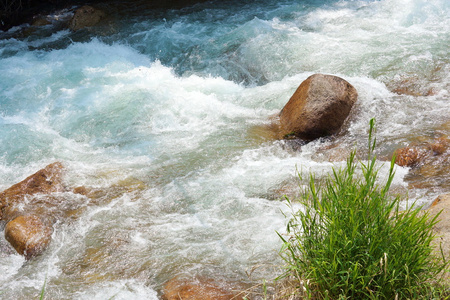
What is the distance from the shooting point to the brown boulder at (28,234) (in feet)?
12.0

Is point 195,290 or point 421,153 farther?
point 421,153

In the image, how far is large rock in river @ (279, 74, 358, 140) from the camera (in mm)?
5121

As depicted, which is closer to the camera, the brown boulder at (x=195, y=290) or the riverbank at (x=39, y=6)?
the brown boulder at (x=195, y=290)

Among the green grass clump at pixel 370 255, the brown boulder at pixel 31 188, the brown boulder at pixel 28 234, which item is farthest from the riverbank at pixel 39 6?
the green grass clump at pixel 370 255

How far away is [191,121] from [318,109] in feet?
5.79

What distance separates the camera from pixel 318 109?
5.14m

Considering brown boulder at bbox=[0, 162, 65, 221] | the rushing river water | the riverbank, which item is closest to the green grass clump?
the rushing river water

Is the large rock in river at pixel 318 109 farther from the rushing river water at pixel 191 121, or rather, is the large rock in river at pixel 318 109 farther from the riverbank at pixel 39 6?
the riverbank at pixel 39 6

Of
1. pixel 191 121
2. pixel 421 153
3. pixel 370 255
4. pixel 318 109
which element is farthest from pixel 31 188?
pixel 421 153

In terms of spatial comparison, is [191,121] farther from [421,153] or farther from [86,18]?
[86,18]

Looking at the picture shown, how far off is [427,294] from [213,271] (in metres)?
1.58

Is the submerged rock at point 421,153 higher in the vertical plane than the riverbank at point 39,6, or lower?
lower

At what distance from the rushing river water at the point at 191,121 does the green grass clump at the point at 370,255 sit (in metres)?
0.42

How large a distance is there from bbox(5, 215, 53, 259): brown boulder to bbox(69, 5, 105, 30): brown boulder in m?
6.54
